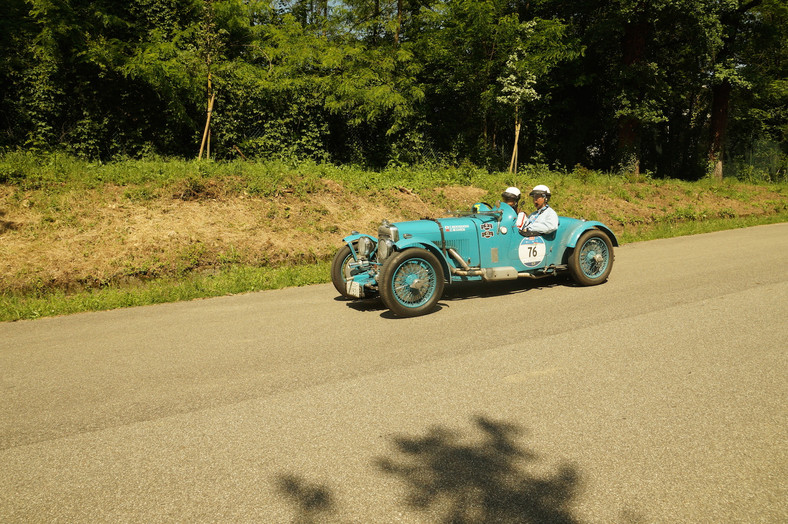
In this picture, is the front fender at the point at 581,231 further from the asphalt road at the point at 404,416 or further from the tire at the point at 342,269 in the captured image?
the tire at the point at 342,269

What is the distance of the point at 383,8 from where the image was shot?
22094 millimetres

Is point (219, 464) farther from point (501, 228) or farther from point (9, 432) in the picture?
point (501, 228)

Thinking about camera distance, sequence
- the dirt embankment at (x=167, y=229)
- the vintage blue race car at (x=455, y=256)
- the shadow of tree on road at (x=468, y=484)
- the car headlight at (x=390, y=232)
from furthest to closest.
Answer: the dirt embankment at (x=167, y=229), the car headlight at (x=390, y=232), the vintage blue race car at (x=455, y=256), the shadow of tree on road at (x=468, y=484)

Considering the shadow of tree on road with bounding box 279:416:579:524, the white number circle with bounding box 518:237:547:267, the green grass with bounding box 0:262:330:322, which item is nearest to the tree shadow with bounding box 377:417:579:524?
the shadow of tree on road with bounding box 279:416:579:524

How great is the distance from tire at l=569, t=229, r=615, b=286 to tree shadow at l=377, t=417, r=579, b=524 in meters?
4.82

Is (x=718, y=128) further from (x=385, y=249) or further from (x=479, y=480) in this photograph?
(x=479, y=480)

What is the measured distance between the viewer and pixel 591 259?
793cm

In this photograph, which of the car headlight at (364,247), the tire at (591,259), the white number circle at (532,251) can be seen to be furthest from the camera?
the tire at (591,259)

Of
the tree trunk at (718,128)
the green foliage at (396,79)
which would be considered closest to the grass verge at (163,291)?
the green foliage at (396,79)

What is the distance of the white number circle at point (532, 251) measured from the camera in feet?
25.0

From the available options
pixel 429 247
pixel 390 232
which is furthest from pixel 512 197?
pixel 390 232

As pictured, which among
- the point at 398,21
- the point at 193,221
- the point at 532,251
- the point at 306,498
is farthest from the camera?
the point at 398,21

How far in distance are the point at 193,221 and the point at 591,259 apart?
7260 millimetres

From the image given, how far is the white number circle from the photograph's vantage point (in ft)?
25.0
